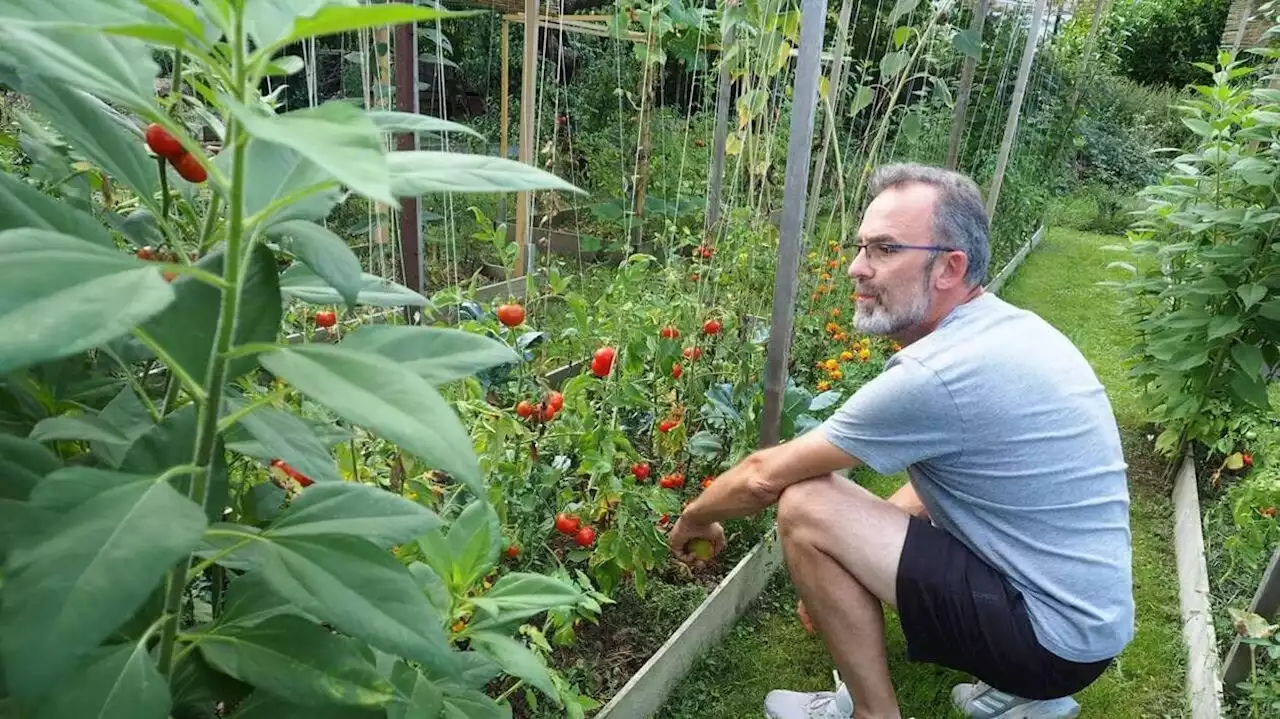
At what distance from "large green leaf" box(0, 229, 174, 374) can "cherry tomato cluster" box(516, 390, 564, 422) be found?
1.32m

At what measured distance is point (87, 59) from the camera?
0.61 m

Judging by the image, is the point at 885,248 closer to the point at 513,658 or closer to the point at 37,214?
the point at 513,658

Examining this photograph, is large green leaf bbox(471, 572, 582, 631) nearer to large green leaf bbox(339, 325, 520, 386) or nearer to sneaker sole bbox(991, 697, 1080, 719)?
large green leaf bbox(339, 325, 520, 386)

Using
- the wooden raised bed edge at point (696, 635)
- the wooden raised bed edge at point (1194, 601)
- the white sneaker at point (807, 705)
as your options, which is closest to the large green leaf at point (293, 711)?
the wooden raised bed edge at point (696, 635)

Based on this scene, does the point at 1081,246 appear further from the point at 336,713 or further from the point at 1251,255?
the point at 336,713

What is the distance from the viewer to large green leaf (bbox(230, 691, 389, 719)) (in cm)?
76

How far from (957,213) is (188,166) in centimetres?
188

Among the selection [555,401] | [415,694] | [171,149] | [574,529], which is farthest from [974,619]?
[171,149]

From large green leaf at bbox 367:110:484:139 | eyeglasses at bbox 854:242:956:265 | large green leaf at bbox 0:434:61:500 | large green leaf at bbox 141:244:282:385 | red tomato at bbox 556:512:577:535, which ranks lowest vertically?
red tomato at bbox 556:512:577:535

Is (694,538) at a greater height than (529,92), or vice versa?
(529,92)

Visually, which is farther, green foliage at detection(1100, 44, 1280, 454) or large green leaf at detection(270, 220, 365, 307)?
green foliage at detection(1100, 44, 1280, 454)

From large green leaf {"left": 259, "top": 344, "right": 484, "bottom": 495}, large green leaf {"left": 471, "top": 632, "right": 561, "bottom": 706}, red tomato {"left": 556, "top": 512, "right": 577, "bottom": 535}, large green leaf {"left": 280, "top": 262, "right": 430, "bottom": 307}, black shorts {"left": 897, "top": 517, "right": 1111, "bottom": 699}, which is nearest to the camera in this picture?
large green leaf {"left": 259, "top": 344, "right": 484, "bottom": 495}

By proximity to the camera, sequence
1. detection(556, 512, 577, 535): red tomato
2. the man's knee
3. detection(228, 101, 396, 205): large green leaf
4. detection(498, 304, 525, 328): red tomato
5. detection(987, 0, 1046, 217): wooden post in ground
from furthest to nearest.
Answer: detection(987, 0, 1046, 217): wooden post in ground
the man's knee
detection(556, 512, 577, 535): red tomato
detection(498, 304, 525, 328): red tomato
detection(228, 101, 396, 205): large green leaf

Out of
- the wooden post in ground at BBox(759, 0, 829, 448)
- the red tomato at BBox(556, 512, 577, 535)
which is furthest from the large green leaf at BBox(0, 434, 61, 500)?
the wooden post in ground at BBox(759, 0, 829, 448)
